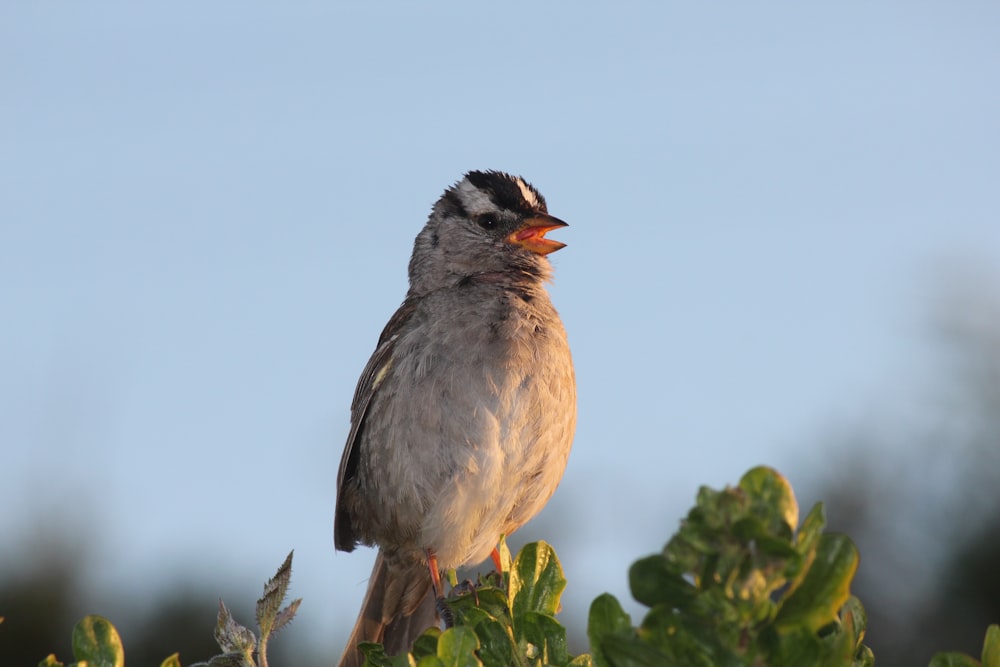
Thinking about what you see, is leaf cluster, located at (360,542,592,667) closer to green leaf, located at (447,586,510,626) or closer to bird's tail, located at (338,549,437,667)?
green leaf, located at (447,586,510,626)

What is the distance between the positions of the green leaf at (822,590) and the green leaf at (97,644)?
1.24 metres

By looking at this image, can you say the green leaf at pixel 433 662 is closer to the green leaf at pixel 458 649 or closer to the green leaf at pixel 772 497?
the green leaf at pixel 458 649

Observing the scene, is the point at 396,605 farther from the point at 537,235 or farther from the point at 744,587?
the point at 744,587

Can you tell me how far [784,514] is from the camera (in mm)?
1661

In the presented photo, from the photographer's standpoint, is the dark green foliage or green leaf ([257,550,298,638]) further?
green leaf ([257,550,298,638])

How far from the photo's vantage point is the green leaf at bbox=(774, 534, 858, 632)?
66.7 inches

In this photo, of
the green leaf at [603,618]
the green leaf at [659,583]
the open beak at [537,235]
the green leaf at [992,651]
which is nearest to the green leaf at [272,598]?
the green leaf at [603,618]

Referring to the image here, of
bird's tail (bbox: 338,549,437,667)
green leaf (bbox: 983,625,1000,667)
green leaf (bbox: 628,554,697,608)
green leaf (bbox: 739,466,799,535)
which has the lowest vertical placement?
bird's tail (bbox: 338,549,437,667)

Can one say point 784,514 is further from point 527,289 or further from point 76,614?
point 76,614

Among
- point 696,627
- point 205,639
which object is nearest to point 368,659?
point 696,627

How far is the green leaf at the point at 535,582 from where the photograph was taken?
2.85m

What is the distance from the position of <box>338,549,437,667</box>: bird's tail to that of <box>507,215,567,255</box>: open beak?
5.98 feet

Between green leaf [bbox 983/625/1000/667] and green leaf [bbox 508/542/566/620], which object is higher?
green leaf [bbox 983/625/1000/667]

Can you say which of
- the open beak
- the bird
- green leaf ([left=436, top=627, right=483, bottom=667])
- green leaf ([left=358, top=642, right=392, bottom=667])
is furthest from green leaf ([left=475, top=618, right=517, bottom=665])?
the open beak
